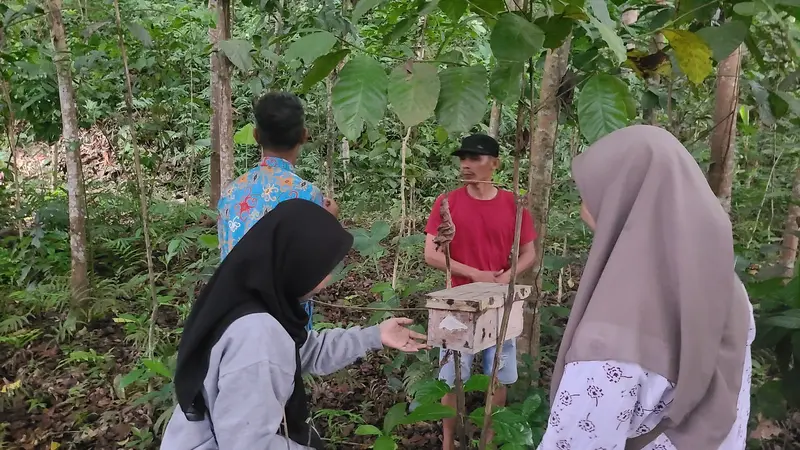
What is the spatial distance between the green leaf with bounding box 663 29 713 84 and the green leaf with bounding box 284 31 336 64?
2.70 feet

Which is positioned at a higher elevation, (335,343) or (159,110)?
(159,110)

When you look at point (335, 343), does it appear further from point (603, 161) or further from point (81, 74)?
point (81, 74)

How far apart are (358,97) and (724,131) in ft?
6.90

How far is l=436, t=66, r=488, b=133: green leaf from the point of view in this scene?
126 centimetres

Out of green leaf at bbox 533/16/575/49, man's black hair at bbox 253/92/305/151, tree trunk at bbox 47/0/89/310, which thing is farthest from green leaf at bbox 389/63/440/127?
tree trunk at bbox 47/0/89/310

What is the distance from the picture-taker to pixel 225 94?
3.47 meters

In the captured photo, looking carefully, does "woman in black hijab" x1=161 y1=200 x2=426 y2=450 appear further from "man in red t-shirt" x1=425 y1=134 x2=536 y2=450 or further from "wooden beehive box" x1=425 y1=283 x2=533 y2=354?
"man in red t-shirt" x1=425 y1=134 x2=536 y2=450

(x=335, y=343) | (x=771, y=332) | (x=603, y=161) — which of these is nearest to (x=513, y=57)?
(x=603, y=161)

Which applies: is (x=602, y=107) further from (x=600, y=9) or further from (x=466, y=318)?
(x=466, y=318)

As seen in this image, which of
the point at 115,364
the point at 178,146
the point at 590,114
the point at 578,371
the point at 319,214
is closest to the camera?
the point at 578,371

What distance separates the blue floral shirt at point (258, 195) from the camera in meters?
2.55

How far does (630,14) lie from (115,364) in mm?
4680

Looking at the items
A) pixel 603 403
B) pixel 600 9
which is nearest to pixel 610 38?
pixel 600 9

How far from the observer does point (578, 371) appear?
1.20 metres
